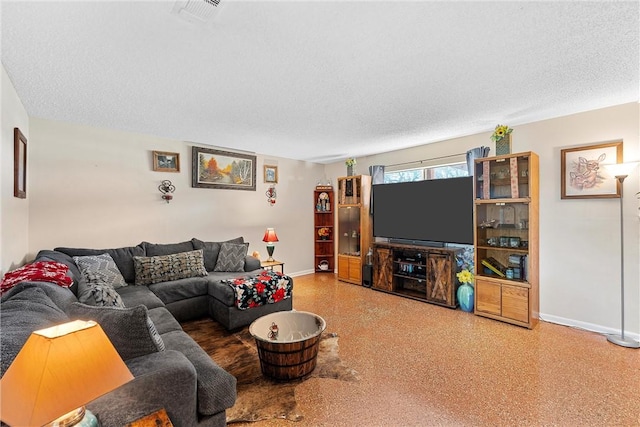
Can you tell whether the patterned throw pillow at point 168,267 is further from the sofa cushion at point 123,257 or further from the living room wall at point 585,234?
the living room wall at point 585,234

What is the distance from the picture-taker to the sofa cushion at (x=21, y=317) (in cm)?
98

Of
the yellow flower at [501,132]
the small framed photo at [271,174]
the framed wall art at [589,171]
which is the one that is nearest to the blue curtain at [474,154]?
the yellow flower at [501,132]

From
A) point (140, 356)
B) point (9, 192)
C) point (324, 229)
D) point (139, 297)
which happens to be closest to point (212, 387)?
point (140, 356)

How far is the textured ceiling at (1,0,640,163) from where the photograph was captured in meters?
1.55

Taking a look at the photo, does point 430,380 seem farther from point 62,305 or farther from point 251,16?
point 251,16

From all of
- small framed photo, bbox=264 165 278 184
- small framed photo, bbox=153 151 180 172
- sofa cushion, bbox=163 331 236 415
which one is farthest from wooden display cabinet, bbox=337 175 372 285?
sofa cushion, bbox=163 331 236 415

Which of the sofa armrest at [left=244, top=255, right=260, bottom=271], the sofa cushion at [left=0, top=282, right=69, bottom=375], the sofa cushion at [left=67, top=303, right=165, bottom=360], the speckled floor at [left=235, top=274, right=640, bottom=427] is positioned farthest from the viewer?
the sofa armrest at [left=244, top=255, right=260, bottom=271]

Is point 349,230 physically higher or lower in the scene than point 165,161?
lower

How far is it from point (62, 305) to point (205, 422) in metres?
1.19

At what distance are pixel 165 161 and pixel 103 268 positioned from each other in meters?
1.74

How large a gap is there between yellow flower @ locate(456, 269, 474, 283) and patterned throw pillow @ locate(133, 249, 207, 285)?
3452 mm

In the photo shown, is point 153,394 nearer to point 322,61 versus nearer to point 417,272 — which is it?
point 322,61

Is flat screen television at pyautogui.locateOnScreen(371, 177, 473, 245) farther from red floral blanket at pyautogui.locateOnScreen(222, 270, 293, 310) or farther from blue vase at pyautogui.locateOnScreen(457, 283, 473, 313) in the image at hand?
red floral blanket at pyautogui.locateOnScreen(222, 270, 293, 310)

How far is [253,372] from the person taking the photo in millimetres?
2262
